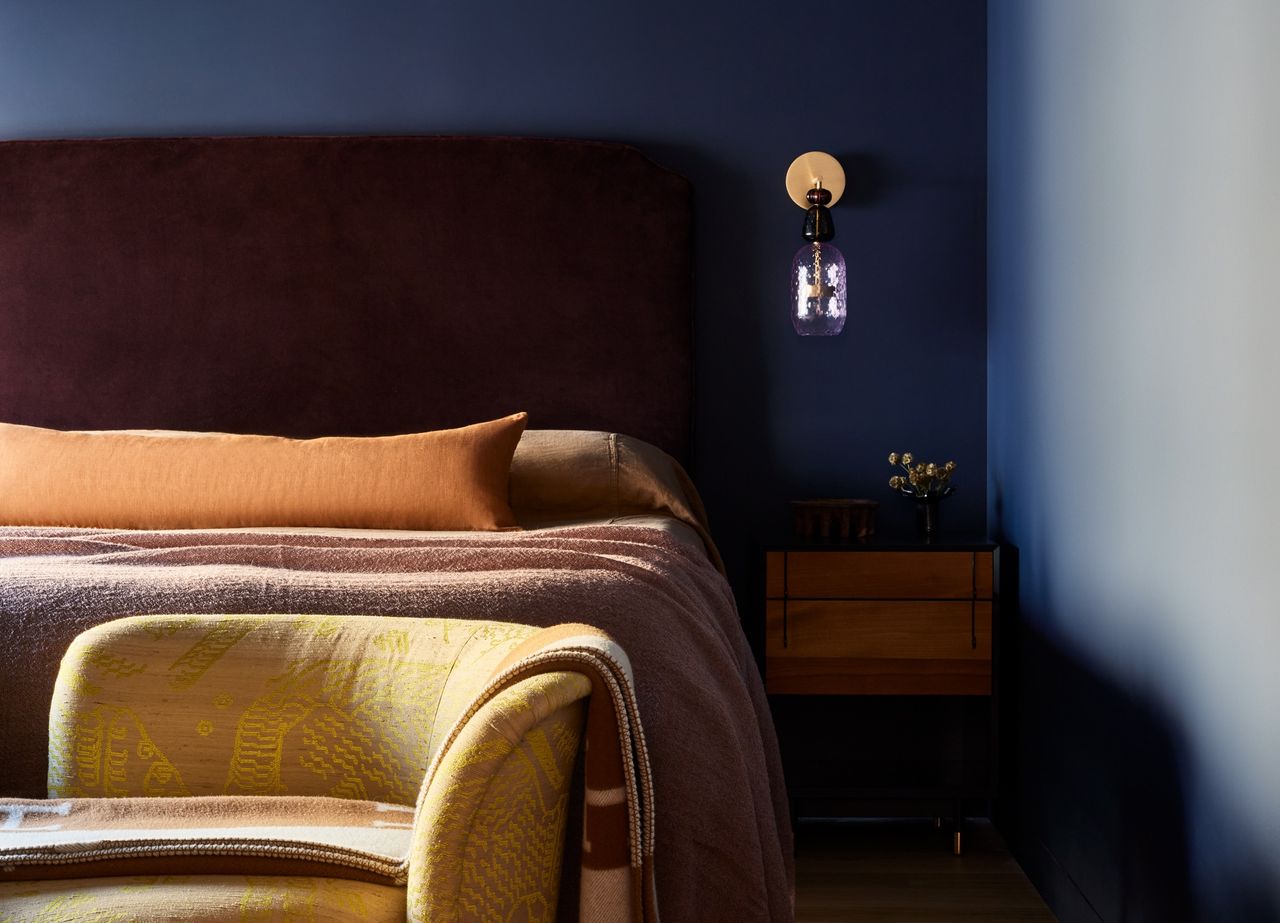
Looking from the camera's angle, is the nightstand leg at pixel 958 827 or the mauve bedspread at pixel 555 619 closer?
the mauve bedspread at pixel 555 619

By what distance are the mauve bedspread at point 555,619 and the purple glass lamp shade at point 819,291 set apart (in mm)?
1270

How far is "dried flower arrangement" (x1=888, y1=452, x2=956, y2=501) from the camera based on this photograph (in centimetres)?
291

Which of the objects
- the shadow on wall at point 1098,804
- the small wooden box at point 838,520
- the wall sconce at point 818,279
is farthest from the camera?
the wall sconce at point 818,279

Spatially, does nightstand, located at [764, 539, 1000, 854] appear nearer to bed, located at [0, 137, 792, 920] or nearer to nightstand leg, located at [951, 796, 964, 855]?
nightstand leg, located at [951, 796, 964, 855]

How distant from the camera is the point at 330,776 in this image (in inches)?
50.3

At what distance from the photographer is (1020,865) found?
263cm

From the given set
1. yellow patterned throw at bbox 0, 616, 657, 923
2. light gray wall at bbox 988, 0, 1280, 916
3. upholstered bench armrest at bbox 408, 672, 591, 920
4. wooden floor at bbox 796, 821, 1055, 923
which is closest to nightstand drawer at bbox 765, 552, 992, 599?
light gray wall at bbox 988, 0, 1280, 916

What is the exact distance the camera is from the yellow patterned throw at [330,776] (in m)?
1.02

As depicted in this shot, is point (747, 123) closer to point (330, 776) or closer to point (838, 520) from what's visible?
point (838, 520)

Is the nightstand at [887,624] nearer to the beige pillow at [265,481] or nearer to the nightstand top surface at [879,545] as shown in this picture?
the nightstand top surface at [879,545]

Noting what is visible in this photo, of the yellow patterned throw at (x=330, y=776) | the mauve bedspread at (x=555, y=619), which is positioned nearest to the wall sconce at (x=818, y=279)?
the mauve bedspread at (x=555, y=619)

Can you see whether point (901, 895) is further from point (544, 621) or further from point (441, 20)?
point (441, 20)

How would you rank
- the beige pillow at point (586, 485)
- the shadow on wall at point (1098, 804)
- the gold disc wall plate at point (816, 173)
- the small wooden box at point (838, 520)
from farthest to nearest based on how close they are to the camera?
the gold disc wall plate at point (816, 173)
the small wooden box at point (838, 520)
the beige pillow at point (586, 485)
the shadow on wall at point (1098, 804)

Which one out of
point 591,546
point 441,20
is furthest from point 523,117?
point 591,546
